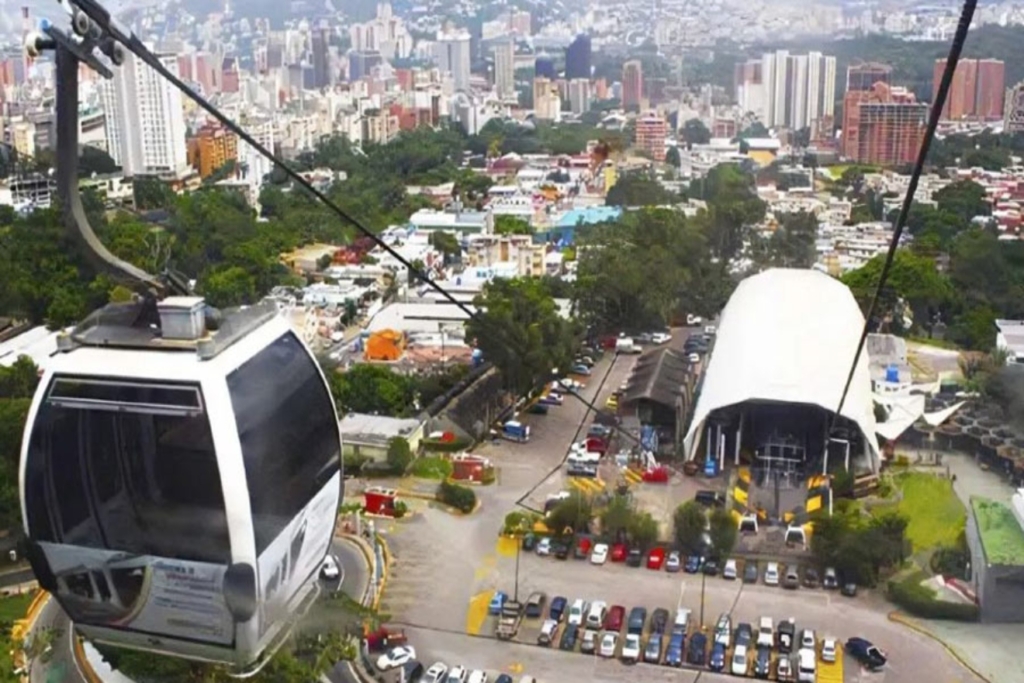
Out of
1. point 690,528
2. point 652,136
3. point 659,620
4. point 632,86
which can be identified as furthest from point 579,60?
point 659,620

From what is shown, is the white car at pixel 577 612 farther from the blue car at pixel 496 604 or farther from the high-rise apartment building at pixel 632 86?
the high-rise apartment building at pixel 632 86

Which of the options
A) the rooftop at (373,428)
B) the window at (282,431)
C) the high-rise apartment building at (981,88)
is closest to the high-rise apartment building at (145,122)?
the rooftop at (373,428)

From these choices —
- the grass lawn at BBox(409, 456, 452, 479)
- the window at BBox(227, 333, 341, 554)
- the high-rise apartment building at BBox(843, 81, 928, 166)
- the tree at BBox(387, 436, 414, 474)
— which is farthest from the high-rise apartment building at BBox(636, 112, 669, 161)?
the window at BBox(227, 333, 341, 554)

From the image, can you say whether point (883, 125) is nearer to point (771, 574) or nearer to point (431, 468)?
point (431, 468)

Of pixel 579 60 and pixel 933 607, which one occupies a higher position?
pixel 579 60

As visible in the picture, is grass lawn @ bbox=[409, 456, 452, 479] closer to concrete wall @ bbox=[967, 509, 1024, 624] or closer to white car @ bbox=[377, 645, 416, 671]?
white car @ bbox=[377, 645, 416, 671]
